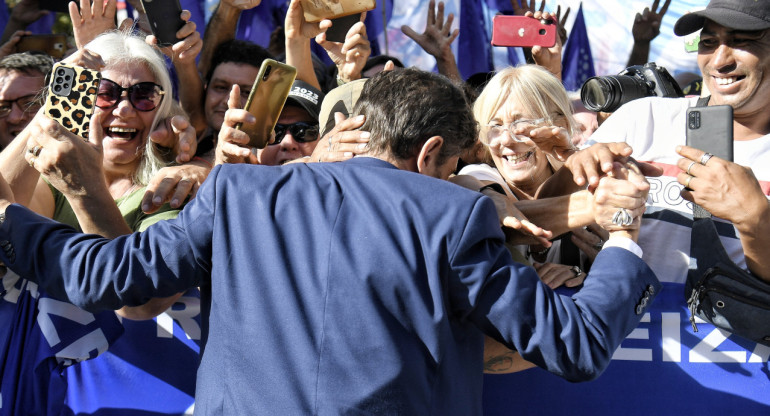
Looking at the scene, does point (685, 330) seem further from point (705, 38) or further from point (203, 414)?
point (203, 414)

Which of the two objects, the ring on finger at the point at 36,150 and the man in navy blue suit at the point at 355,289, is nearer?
the man in navy blue suit at the point at 355,289

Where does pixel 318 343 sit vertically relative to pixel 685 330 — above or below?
above

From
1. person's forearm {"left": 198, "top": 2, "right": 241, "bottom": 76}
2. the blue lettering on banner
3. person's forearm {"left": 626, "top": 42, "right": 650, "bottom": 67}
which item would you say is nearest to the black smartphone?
the blue lettering on banner

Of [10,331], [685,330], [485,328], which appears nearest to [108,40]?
[10,331]

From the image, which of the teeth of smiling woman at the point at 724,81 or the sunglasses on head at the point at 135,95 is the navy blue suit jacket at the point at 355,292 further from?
the sunglasses on head at the point at 135,95

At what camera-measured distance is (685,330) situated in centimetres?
268

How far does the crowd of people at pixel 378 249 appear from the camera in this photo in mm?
1934

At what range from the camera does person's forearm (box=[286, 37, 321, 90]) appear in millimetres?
3902

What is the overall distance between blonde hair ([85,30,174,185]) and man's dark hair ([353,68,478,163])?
4.58 ft

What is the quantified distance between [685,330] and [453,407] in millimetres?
1043

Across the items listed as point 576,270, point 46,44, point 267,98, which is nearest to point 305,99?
point 267,98

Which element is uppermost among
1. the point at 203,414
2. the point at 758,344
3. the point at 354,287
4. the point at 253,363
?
the point at 354,287

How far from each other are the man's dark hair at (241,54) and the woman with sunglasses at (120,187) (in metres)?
0.71

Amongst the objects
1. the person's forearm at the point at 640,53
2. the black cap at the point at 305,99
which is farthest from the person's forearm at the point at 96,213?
the person's forearm at the point at 640,53
